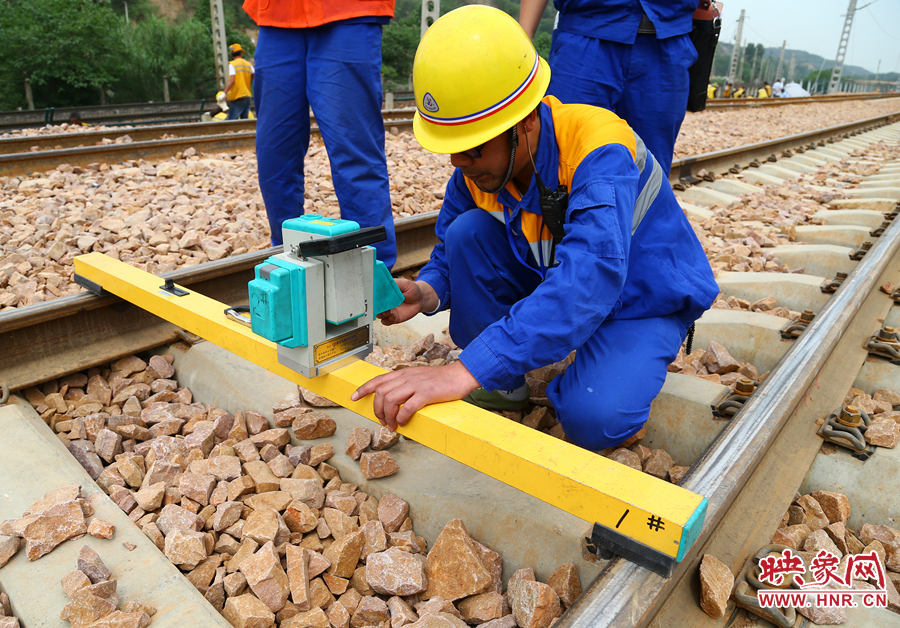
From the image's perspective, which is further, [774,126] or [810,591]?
[774,126]

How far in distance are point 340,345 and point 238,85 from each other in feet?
37.2

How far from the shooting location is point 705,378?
2.55 metres

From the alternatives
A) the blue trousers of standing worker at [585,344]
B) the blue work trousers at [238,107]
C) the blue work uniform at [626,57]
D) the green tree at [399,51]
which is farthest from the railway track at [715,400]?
the green tree at [399,51]

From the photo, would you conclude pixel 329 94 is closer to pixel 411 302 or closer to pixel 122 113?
pixel 411 302

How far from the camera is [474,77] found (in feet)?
5.61

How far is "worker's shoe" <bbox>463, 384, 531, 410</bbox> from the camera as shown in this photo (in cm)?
234

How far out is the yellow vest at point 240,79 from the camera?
450 inches

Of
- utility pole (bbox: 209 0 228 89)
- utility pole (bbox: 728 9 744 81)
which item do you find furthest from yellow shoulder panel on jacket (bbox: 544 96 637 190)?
utility pole (bbox: 728 9 744 81)

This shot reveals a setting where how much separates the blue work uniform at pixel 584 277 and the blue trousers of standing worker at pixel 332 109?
79 cm

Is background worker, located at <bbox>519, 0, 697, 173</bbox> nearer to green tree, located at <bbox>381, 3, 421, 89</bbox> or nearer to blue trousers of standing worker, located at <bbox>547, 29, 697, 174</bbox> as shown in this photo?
blue trousers of standing worker, located at <bbox>547, 29, 697, 174</bbox>

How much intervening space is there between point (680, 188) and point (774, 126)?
897cm

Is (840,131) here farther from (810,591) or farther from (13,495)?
(13,495)

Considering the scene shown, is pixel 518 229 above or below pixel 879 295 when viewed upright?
above

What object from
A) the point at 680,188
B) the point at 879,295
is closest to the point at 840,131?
the point at 680,188
